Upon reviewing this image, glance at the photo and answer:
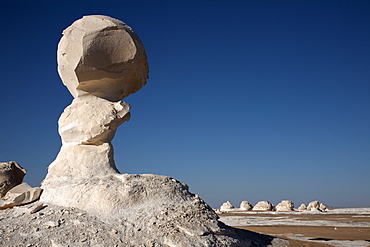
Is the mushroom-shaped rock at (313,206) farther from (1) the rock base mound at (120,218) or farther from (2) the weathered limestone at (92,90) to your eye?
(2) the weathered limestone at (92,90)

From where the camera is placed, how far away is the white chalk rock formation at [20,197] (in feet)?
20.7

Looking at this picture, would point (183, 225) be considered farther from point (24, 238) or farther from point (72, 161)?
point (72, 161)

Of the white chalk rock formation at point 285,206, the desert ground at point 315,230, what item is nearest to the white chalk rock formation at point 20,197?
the desert ground at point 315,230

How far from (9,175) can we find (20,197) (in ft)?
10.2

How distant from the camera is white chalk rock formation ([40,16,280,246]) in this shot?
213 inches

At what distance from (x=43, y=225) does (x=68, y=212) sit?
44cm

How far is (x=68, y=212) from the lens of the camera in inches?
220

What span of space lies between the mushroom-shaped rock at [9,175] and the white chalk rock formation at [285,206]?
24.7 m

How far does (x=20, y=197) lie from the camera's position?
6.39 metres

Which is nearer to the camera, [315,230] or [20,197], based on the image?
[20,197]

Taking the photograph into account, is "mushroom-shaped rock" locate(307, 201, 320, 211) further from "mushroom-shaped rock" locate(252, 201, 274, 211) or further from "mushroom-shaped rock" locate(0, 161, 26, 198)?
"mushroom-shaped rock" locate(0, 161, 26, 198)

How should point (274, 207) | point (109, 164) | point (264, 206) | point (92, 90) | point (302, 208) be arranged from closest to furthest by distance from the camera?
point (109, 164)
point (92, 90)
point (264, 206)
point (274, 207)
point (302, 208)

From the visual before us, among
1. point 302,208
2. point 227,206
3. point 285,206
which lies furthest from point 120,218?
point 302,208

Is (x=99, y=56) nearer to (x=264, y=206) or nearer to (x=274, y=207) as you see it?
(x=264, y=206)
